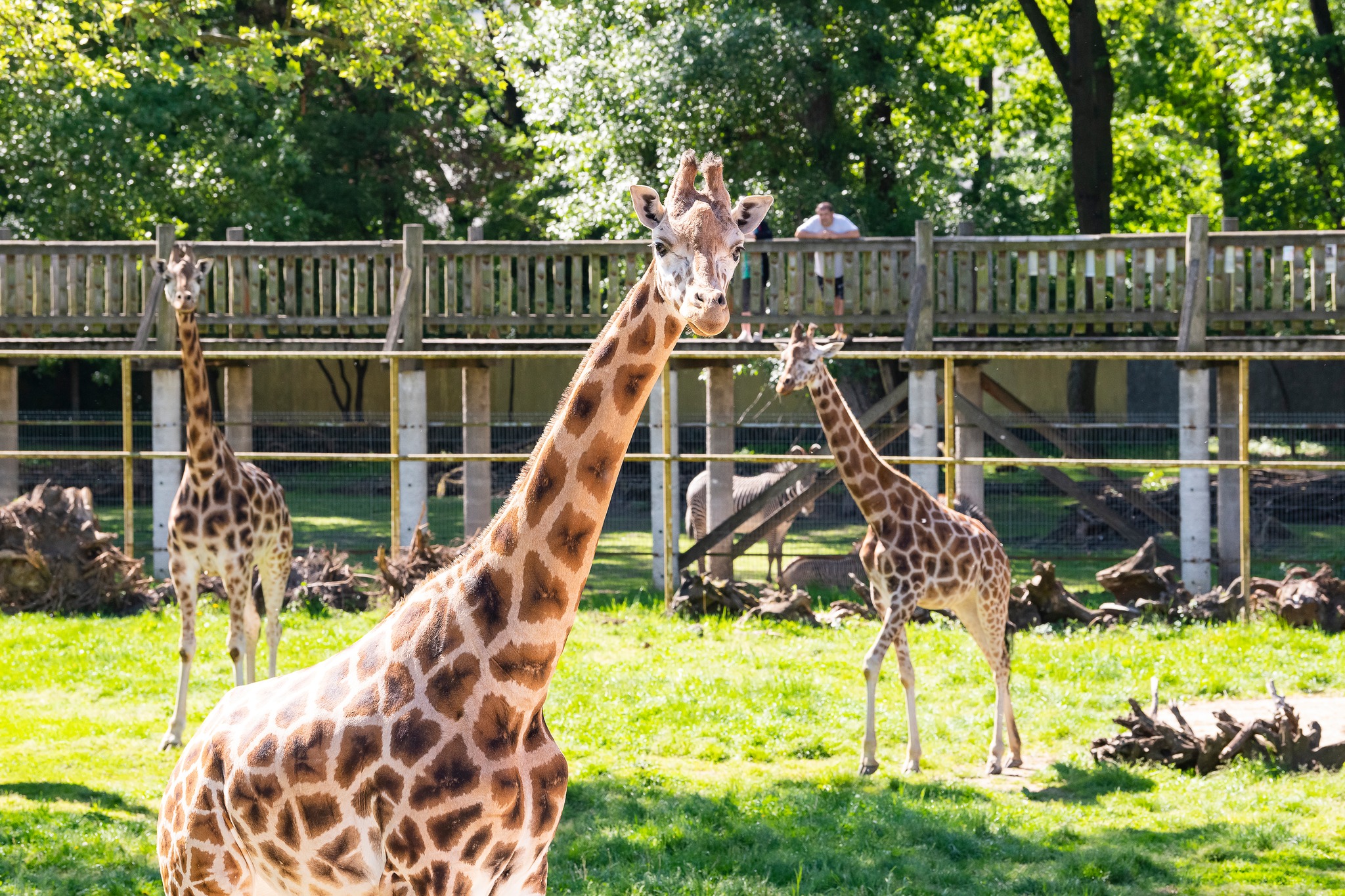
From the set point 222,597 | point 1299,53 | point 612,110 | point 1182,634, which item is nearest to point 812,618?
point 1182,634

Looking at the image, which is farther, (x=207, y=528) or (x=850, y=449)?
(x=207, y=528)

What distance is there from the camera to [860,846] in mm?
7266

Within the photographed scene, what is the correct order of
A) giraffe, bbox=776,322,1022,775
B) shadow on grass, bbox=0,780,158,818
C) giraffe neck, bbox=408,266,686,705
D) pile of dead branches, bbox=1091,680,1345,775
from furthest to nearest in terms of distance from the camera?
1. giraffe, bbox=776,322,1022,775
2. pile of dead branches, bbox=1091,680,1345,775
3. shadow on grass, bbox=0,780,158,818
4. giraffe neck, bbox=408,266,686,705

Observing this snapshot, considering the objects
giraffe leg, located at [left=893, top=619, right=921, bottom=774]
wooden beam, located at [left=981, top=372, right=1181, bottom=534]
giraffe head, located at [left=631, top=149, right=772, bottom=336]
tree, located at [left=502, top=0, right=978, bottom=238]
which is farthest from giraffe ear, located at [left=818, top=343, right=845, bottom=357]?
tree, located at [left=502, top=0, right=978, bottom=238]

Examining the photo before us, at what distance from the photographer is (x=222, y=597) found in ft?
47.4

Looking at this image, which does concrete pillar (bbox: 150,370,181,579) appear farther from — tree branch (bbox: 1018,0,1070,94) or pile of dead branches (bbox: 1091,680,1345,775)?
tree branch (bbox: 1018,0,1070,94)

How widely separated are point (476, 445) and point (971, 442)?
5829mm

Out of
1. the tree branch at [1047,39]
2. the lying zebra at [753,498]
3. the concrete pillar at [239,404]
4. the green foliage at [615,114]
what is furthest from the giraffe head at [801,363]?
the tree branch at [1047,39]

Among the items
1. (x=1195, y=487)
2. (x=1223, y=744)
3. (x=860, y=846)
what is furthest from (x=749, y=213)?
(x=1195, y=487)

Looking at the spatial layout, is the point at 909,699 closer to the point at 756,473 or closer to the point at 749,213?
the point at 749,213

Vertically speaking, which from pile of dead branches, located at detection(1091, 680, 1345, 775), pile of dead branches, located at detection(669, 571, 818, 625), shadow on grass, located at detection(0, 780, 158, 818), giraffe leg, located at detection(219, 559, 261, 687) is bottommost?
shadow on grass, located at detection(0, 780, 158, 818)

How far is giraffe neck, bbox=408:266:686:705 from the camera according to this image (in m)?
3.52

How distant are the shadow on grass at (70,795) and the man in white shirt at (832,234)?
932cm

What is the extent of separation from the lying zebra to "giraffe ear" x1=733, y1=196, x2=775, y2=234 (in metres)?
12.8
